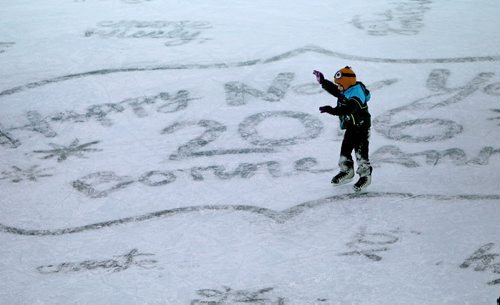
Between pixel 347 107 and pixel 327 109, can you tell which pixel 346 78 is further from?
pixel 327 109

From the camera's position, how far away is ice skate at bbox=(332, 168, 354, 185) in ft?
16.6

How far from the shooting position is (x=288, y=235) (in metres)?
4.48

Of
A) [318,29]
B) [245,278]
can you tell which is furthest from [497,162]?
[318,29]

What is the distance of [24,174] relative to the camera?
558 centimetres

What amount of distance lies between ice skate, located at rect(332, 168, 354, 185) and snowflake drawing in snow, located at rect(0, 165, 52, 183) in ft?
6.94

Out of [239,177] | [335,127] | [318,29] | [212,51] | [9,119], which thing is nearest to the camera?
[239,177]

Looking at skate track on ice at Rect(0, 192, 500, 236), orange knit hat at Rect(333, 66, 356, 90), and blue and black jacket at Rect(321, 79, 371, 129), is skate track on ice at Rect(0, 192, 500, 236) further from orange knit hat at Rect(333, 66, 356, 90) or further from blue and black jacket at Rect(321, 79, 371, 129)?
orange knit hat at Rect(333, 66, 356, 90)

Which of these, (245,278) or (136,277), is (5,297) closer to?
(136,277)

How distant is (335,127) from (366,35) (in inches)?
108

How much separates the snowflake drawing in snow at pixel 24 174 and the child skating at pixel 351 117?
219 centimetres

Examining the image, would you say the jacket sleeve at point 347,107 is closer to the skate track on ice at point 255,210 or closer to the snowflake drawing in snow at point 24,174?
the skate track on ice at point 255,210

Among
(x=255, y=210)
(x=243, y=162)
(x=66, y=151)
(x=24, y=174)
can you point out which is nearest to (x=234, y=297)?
(x=255, y=210)

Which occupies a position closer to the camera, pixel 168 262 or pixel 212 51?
pixel 168 262

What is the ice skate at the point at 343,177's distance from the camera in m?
5.06
